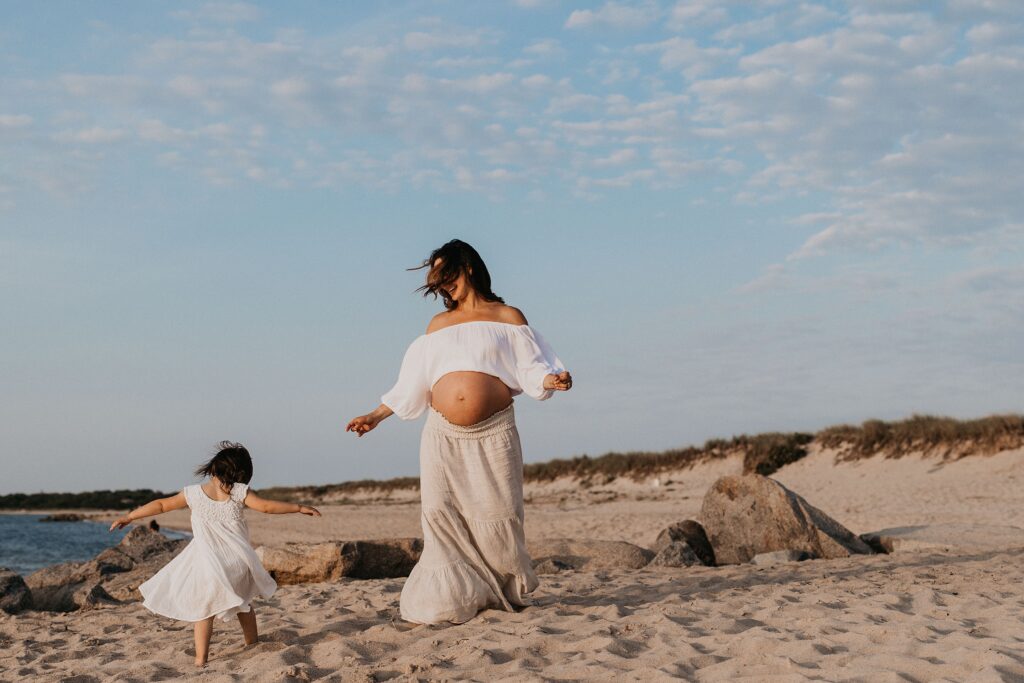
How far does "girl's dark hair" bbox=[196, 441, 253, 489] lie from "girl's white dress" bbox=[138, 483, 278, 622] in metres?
0.06

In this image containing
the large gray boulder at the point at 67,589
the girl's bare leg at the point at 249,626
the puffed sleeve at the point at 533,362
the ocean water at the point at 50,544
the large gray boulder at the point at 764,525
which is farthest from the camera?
the ocean water at the point at 50,544

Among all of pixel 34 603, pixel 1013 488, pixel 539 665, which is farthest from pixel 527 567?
pixel 1013 488

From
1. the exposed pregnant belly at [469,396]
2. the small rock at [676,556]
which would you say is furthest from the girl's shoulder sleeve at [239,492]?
the small rock at [676,556]

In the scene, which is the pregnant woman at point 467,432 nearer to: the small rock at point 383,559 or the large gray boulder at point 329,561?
the large gray boulder at point 329,561

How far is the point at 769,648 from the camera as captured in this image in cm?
499

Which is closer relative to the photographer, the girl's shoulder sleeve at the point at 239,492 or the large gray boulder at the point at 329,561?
the girl's shoulder sleeve at the point at 239,492

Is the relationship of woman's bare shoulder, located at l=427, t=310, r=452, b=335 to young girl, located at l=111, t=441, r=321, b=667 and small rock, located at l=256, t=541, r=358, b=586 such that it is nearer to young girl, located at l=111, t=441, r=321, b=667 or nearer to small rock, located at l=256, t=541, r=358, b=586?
young girl, located at l=111, t=441, r=321, b=667

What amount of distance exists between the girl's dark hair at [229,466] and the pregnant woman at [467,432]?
72cm

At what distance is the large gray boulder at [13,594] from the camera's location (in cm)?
912

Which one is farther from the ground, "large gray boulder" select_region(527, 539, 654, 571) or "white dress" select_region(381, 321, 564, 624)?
"white dress" select_region(381, 321, 564, 624)

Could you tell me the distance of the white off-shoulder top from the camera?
592 cm

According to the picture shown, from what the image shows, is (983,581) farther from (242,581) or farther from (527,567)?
(242,581)

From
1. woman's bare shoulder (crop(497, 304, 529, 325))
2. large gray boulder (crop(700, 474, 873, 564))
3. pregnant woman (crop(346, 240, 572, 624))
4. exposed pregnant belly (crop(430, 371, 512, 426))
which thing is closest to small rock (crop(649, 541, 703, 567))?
large gray boulder (crop(700, 474, 873, 564))

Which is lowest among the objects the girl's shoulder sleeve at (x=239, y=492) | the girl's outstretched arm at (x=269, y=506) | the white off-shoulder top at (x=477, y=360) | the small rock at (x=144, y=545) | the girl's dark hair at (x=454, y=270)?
the small rock at (x=144, y=545)
